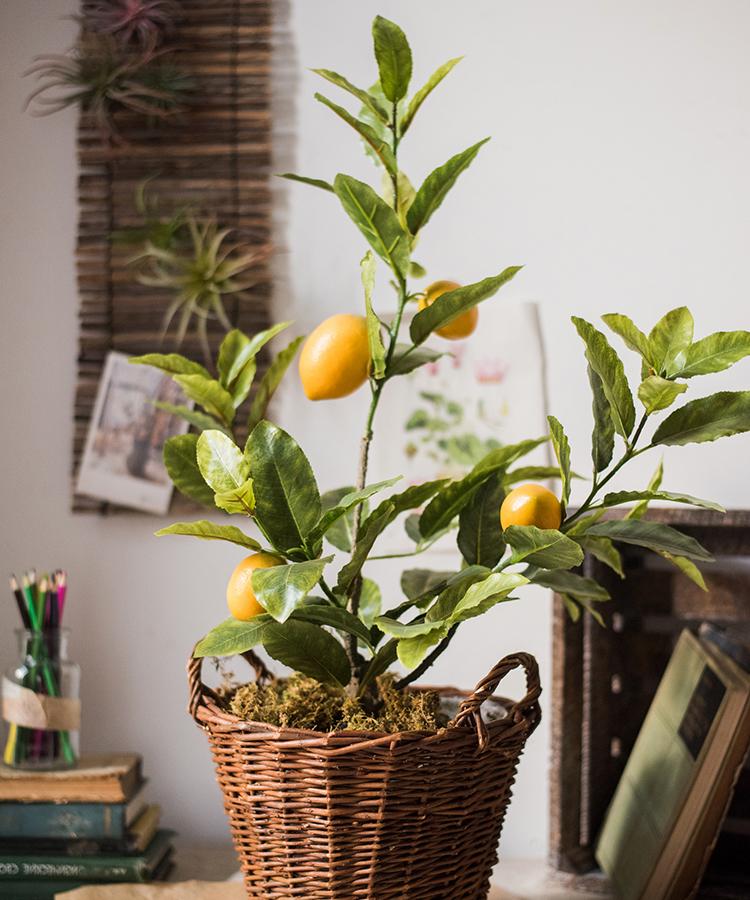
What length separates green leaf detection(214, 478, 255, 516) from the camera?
687 millimetres

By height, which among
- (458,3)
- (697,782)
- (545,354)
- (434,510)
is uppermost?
(458,3)

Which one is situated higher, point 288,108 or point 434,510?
point 288,108

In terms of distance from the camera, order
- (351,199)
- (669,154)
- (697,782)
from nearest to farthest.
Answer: (351,199) < (697,782) < (669,154)

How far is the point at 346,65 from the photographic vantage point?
4.06 feet

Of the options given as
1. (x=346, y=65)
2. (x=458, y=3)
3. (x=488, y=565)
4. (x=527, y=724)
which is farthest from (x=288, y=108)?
(x=527, y=724)

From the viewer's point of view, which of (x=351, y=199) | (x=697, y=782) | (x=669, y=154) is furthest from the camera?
(x=669, y=154)

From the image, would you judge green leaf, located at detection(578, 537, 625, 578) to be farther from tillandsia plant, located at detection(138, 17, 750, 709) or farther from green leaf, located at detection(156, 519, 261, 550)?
green leaf, located at detection(156, 519, 261, 550)

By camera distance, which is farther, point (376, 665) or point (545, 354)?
point (545, 354)

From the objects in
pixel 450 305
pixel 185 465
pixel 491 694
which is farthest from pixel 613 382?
pixel 185 465

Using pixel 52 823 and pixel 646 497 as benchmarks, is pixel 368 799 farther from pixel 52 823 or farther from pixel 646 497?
pixel 52 823

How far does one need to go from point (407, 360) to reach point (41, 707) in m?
0.59

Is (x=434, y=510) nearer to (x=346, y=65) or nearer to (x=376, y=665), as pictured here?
(x=376, y=665)

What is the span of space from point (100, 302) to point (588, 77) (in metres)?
0.66

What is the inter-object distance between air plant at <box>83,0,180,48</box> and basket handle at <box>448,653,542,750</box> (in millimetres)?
882
